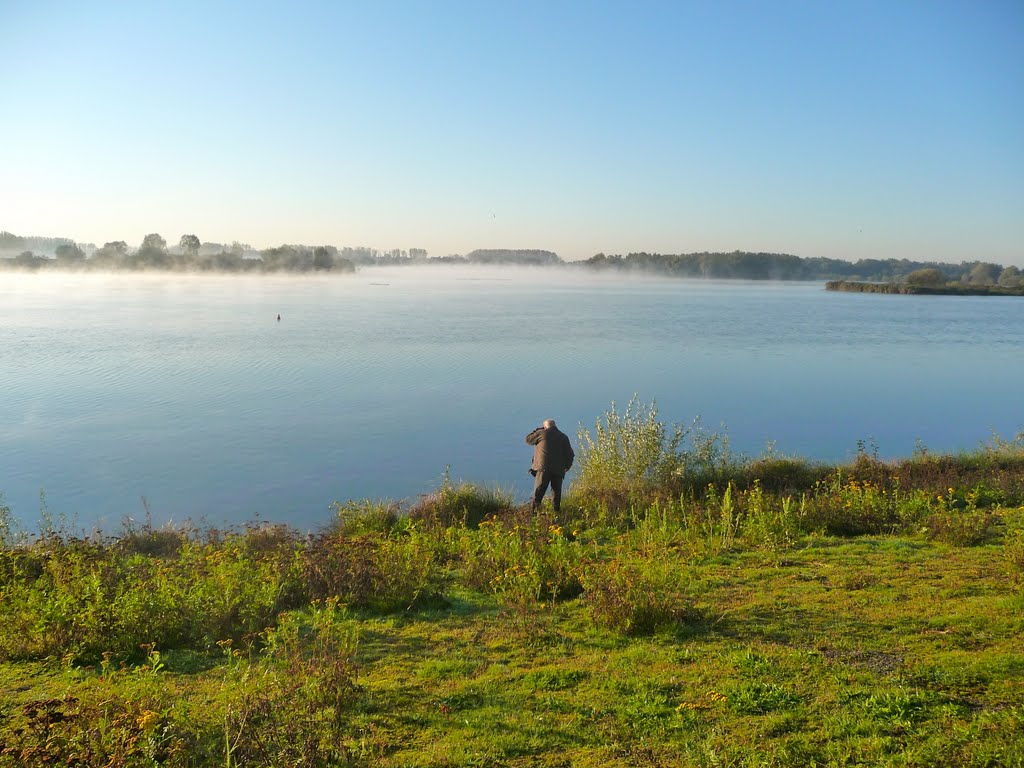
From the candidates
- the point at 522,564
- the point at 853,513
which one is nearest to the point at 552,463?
the point at 522,564

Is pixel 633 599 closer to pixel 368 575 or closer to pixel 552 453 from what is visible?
pixel 368 575

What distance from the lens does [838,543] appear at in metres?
10.2

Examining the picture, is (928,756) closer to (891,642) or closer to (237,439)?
(891,642)

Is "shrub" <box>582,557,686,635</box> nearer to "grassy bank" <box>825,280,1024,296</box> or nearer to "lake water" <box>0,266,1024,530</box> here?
"lake water" <box>0,266,1024,530</box>

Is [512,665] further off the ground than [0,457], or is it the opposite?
[512,665]

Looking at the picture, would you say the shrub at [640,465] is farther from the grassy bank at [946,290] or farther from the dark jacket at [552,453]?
the grassy bank at [946,290]

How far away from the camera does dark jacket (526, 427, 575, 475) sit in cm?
1338

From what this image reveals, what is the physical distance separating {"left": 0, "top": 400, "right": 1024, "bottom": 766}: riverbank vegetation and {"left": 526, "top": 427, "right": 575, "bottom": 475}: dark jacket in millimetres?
1751

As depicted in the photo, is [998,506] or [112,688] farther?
[998,506]

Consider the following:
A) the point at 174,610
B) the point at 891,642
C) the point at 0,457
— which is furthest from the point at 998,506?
the point at 0,457

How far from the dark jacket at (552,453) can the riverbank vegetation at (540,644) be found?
5.74ft

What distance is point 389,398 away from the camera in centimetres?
2672

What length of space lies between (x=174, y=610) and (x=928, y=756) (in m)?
6.56

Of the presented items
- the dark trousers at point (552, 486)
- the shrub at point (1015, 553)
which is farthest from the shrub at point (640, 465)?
the shrub at point (1015, 553)
